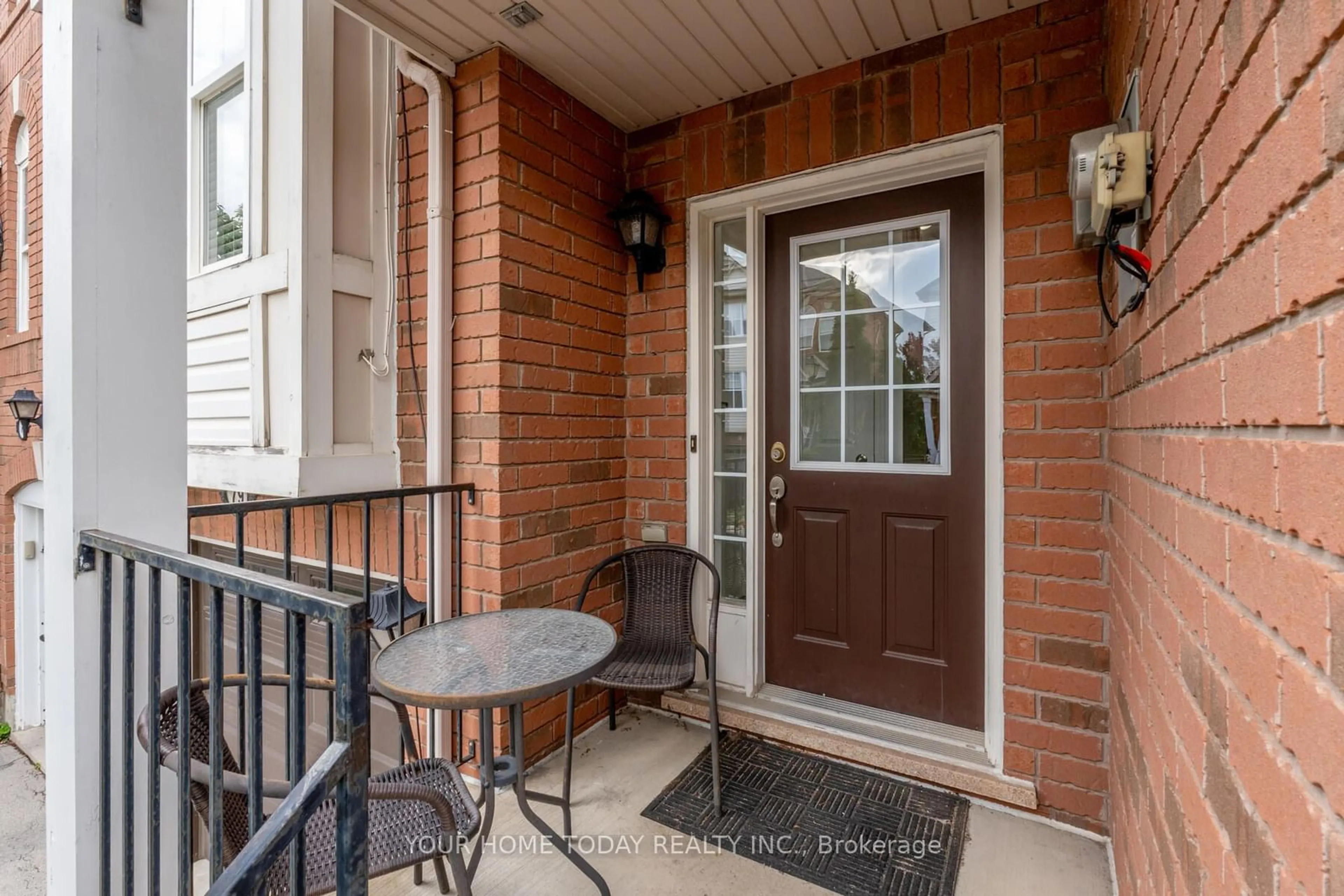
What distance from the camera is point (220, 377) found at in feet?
8.29

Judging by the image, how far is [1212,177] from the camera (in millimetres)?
766

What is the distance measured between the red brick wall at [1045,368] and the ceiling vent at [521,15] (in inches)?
49.1

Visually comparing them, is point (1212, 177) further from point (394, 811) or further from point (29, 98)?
point (29, 98)

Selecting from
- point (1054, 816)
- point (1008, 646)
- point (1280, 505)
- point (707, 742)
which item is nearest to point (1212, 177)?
point (1280, 505)

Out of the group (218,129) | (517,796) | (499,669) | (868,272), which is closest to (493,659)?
(499,669)

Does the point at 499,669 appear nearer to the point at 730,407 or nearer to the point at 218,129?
the point at 730,407

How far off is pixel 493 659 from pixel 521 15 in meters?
Answer: 2.04

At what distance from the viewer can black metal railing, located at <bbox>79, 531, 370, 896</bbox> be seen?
2.57 ft

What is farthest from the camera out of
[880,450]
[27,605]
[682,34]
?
[27,605]

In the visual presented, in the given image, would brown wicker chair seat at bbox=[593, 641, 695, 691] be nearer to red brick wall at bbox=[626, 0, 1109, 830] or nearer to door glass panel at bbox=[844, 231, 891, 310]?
red brick wall at bbox=[626, 0, 1109, 830]

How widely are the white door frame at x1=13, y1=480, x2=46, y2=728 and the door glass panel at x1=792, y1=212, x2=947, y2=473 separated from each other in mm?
5550

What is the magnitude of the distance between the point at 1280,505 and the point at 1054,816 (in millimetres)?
1874

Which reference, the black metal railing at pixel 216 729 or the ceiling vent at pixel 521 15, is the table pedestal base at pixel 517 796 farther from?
the ceiling vent at pixel 521 15

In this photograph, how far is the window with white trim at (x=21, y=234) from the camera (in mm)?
4316
